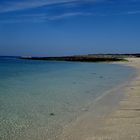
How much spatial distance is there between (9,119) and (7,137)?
1.88 metres

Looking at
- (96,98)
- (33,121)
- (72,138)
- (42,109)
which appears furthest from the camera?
(96,98)

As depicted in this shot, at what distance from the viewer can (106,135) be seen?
747cm

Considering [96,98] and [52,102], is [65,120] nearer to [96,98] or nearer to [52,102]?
[52,102]

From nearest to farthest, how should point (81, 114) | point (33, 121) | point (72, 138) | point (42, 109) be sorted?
point (72, 138) → point (33, 121) → point (81, 114) → point (42, 109)

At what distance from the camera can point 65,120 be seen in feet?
30.8

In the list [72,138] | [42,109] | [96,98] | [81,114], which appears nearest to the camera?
[72,138]

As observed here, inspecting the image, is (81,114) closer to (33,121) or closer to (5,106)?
(33,121)

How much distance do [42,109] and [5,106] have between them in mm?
1364

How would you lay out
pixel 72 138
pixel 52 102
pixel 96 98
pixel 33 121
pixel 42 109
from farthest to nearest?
pixel 96 98 → pixel 52 102 → pixel 42 109 → pixel 33 121 → pixel 72 138

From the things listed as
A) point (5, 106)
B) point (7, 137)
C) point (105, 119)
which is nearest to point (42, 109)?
point (5, 106)

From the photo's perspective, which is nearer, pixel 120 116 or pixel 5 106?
pixel 120 116

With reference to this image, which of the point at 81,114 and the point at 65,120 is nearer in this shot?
the point at 65,120

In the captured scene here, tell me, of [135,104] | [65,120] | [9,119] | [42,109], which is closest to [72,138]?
[65,120]

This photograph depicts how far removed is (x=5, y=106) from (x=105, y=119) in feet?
12.6
